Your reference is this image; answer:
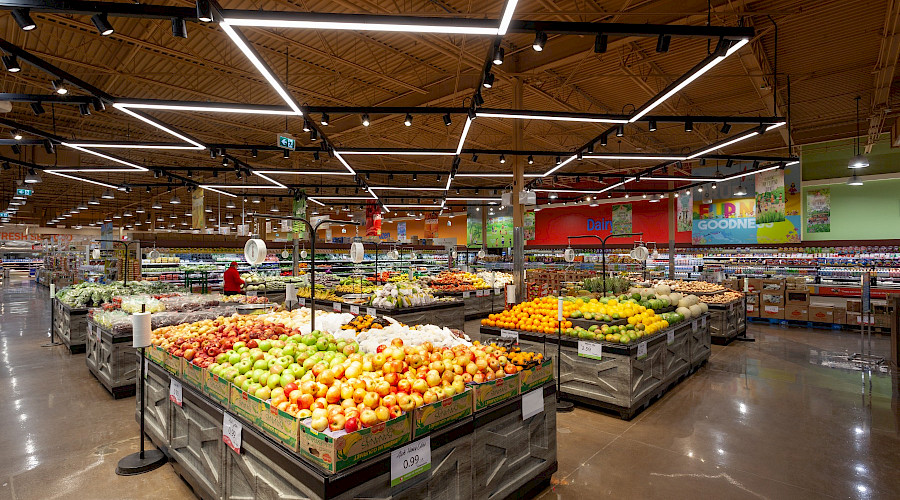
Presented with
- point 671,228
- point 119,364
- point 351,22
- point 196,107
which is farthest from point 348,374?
point 671,228

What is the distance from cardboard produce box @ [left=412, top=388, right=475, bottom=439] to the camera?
227cm

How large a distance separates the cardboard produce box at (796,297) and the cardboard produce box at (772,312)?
0.25 m

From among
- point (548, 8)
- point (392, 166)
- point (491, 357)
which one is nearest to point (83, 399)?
point (491, 357)

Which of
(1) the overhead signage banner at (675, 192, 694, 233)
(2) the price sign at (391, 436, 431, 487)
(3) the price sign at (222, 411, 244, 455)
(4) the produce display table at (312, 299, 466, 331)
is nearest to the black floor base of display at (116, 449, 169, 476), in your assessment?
(3) the price sign at (222, 411, 244, 455)

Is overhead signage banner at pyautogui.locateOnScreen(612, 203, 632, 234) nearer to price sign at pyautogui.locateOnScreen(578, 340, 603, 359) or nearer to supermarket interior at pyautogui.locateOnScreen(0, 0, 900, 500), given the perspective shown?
supermarket interior at pyautogui.locateOnScreen(0, 0, 900, 500)

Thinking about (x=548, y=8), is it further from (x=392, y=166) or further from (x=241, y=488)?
(x=392, y=166)

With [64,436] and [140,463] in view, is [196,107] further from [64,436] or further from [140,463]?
[140,463]

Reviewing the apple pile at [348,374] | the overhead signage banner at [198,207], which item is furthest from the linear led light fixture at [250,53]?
the overhead signage banner at [198,207]

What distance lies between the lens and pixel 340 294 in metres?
9.88

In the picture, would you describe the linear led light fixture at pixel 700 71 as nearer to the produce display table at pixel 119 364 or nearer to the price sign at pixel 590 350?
the price sign at pixel 590 350

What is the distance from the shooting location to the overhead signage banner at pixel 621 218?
18.2 metres

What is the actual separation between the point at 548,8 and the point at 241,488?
734 cm

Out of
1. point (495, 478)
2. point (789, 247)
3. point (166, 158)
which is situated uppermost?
point (166, 158)

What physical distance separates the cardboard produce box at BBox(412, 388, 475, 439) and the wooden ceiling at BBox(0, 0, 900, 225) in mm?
4243
